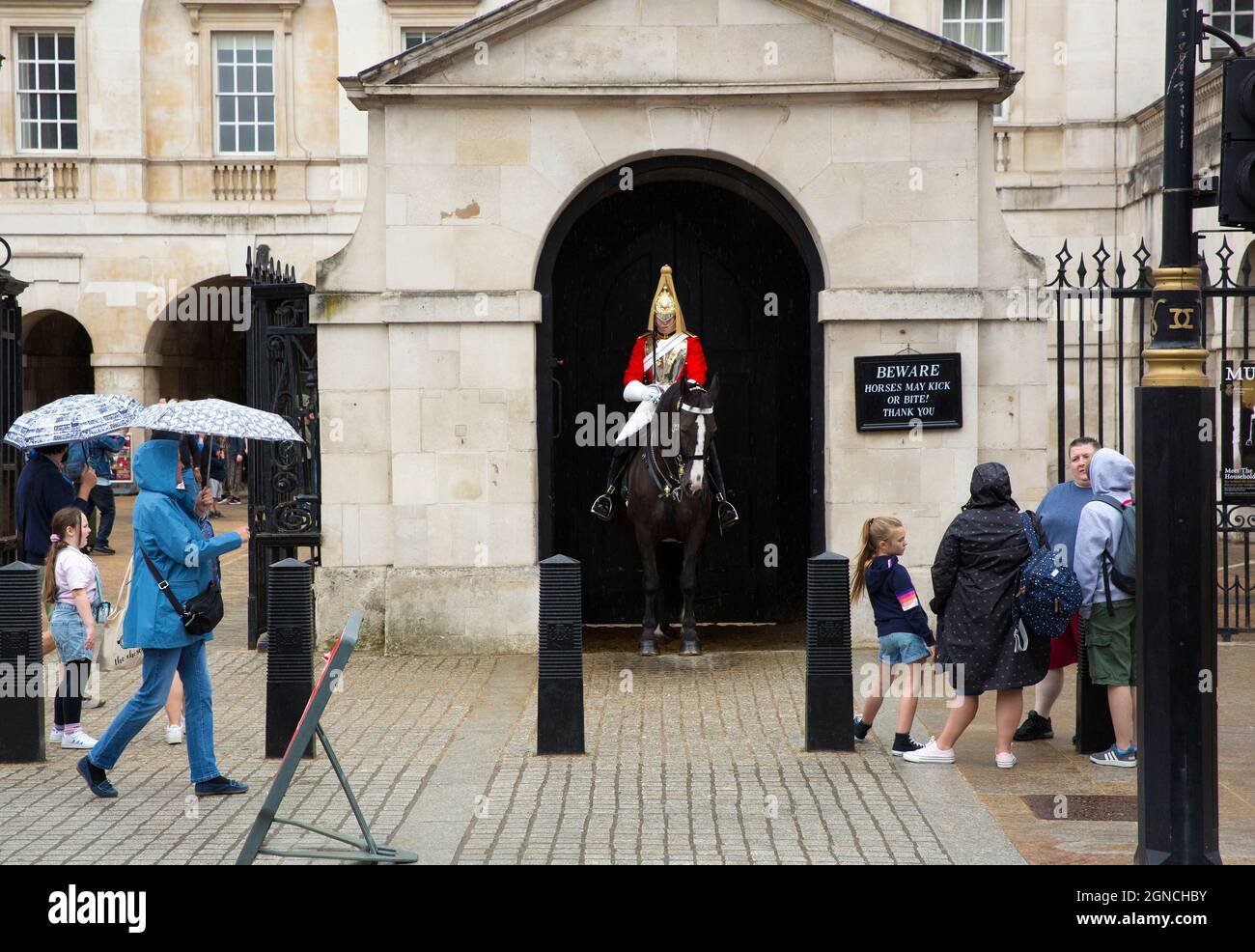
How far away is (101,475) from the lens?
19172 mm

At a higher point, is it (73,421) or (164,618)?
(73,421)

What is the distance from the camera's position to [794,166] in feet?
41.8

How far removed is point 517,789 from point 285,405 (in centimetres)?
585

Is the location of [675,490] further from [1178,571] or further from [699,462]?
[1178,571]

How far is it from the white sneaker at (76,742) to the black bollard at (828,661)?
4.27 meters

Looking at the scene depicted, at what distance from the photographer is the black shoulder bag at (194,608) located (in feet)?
25.6

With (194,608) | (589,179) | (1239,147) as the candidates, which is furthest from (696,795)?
(589,179)

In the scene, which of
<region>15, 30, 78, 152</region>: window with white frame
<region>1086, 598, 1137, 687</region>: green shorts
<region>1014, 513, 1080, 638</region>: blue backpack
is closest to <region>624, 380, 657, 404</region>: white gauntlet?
<region>1014, 513, 1080, 638</region>: blue backpack

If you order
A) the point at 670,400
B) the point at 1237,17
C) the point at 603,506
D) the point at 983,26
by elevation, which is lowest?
the point at 603,506

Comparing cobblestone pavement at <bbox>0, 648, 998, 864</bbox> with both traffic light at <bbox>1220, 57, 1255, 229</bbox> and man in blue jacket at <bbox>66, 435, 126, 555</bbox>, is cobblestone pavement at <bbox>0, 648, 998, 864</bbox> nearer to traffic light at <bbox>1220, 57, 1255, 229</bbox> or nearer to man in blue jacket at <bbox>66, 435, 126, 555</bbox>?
traffic light at <bbox>1220, 57, 1255, 229</bbox>

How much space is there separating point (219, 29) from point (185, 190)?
315cm

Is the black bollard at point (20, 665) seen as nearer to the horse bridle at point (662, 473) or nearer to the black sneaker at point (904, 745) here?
the black sneaker at point (904, 745)
